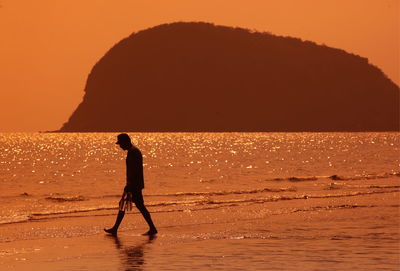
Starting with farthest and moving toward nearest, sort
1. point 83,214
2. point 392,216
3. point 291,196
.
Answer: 1. point 291,196
2. point 83,214
3. point 392,216

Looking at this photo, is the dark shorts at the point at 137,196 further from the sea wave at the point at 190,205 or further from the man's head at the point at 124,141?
the sea wave at the point at 190,205

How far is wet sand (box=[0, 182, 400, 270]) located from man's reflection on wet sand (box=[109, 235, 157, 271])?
14 mm

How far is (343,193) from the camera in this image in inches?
1259

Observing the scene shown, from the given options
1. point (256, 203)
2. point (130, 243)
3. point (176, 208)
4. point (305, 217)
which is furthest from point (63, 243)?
point (256, 203)

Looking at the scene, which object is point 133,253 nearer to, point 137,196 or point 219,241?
point 219,241

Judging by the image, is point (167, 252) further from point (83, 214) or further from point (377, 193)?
point (377, 193)

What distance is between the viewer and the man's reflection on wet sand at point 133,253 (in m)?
13.9

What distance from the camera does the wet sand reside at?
14.0m

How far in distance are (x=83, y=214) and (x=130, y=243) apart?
24.3 ft

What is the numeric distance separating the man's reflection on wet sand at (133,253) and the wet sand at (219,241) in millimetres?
14

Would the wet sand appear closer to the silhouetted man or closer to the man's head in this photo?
the silhouetted man

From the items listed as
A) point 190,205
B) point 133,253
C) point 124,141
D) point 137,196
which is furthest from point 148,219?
point 190,205

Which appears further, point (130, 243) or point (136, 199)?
point (136, 199)

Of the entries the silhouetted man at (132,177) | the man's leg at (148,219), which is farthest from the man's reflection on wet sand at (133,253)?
the silhouetted man at (132,177)
